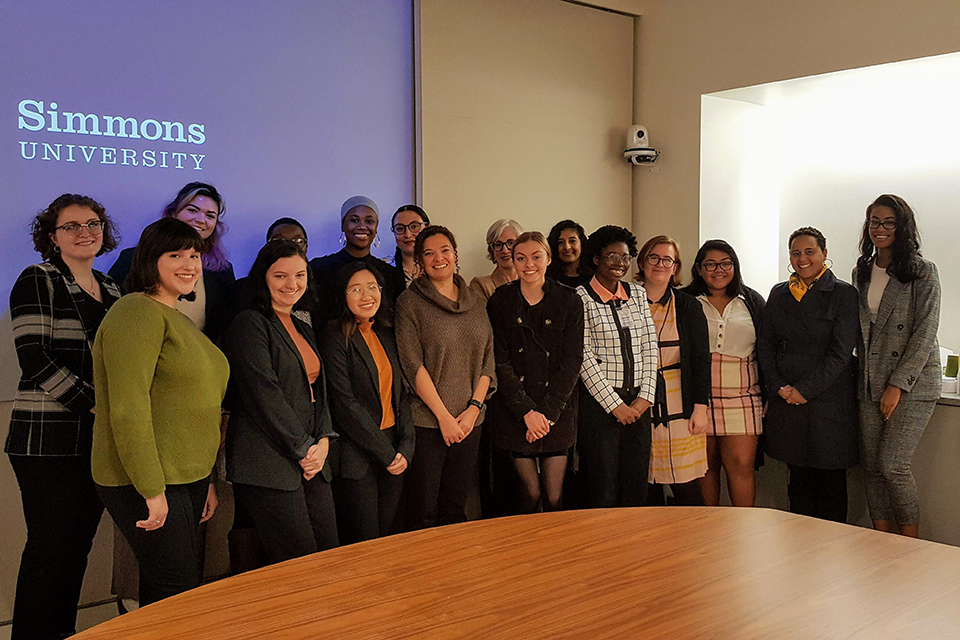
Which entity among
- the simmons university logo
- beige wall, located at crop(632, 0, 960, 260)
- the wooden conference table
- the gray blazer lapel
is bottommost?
the wooden conference table

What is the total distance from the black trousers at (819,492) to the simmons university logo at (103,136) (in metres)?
3.38

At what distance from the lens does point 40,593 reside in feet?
9.77

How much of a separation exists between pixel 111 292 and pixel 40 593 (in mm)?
1115

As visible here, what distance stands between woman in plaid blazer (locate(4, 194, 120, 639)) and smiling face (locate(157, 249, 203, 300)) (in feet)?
1.88

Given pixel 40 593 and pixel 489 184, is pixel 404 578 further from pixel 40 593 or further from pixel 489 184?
pixel 489 184

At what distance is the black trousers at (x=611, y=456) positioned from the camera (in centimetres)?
383

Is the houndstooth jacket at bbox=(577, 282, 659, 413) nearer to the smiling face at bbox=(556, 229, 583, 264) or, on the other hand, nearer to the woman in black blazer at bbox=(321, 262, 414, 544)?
the smiling face at bbox=(556, 229, 583, 264)

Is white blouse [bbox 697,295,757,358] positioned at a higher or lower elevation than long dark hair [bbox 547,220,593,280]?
lower

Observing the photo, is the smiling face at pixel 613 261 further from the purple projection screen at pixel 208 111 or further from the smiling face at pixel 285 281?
the smiling face at pixel 285 281

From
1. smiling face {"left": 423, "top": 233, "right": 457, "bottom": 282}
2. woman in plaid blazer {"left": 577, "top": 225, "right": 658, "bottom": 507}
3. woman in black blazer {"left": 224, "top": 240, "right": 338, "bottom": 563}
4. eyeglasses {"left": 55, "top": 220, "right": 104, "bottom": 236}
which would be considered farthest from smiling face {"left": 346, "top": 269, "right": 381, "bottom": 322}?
woman in plaid blazer {"left": 577, "top": 225, "right": 658, "bottom": 507}

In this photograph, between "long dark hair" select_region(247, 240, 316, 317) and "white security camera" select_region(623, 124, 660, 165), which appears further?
"white security camera" select_region(623, 124, 660, 165)

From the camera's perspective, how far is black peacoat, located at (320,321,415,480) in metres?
3.17

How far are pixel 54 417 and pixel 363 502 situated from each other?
1.15 metres

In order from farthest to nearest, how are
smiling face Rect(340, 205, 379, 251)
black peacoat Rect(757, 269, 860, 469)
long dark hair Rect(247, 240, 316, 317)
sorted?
smiling face Rect(340, 205, 379, 251) < black peacoat Rect(757, 269, 860, 469) < long dark hair Rect(247, 240, 316, 317)
